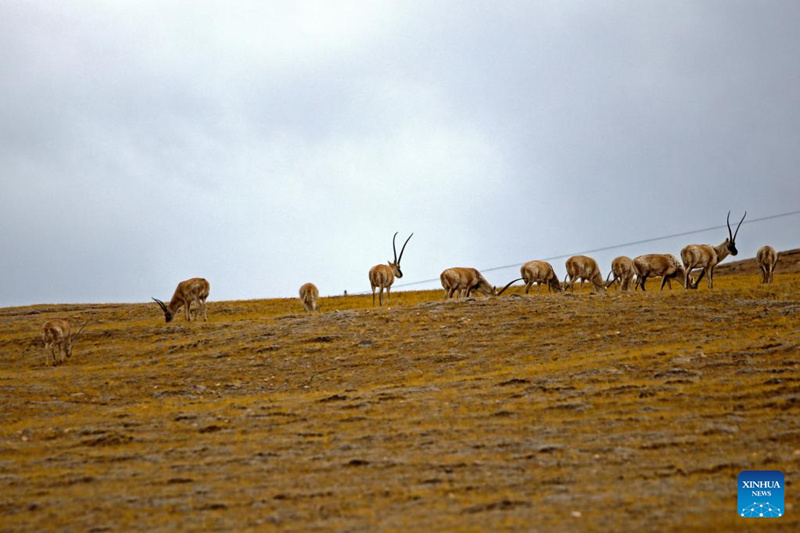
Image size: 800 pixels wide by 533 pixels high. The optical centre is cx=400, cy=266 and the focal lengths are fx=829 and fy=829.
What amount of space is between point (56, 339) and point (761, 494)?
25.6m

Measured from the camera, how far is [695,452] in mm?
15508

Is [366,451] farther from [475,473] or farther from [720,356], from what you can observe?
[720,356]

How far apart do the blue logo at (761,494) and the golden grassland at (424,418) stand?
10.5 inches

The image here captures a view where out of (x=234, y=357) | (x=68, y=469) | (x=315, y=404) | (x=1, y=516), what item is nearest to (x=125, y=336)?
(x=234, y=357)

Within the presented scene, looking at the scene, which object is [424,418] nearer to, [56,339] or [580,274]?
[56,339]

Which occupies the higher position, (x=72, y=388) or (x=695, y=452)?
(x=72, y=388)

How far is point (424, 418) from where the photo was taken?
19.5m

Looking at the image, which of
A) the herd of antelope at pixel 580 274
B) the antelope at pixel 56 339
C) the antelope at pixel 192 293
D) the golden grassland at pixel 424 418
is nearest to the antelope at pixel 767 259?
the herd of antelope at pixel 580 274

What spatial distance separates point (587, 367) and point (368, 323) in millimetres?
10665

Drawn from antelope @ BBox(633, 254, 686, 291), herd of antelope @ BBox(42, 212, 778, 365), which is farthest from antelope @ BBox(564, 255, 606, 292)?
antelope @ BBox(633, 254, 686, 291)

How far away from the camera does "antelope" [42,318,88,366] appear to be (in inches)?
1208

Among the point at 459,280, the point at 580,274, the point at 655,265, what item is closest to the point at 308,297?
the point at 459,280

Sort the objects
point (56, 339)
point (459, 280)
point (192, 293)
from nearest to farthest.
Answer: point (56, 339) < point (192, 293) < point (459, 280)

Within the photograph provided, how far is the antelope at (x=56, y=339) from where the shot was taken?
30672 mm
